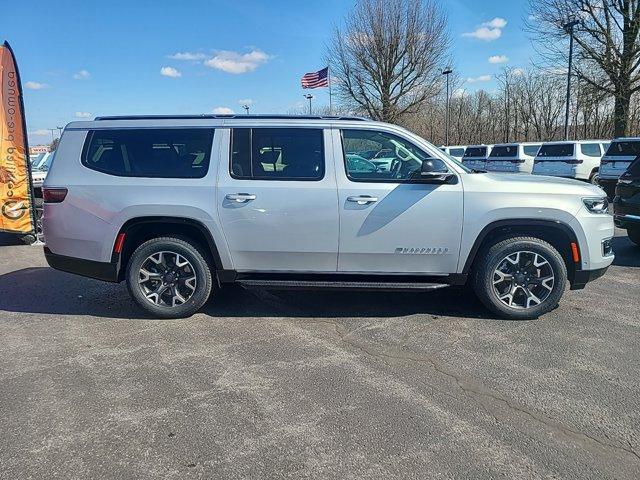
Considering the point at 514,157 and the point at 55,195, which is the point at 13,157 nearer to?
the point at 55,195

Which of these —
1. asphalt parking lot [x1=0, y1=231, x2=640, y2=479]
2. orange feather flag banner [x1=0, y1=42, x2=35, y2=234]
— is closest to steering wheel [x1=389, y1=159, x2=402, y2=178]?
asphalt parking lot [x1=0, y1=231, x2=640, y2=479]

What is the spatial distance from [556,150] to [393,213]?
15840 mm

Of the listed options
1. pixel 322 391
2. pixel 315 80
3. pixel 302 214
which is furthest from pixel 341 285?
pixel 315 80

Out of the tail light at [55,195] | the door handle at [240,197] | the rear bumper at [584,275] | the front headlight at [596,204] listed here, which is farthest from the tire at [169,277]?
the front headlight at [596,204]

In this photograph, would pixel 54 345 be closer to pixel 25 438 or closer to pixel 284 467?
pixel 25 438

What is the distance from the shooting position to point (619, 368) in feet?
11.7

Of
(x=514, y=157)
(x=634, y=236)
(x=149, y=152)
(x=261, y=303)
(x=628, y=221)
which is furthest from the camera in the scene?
(x=514, y=157)

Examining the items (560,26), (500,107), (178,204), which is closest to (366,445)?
(178,204)

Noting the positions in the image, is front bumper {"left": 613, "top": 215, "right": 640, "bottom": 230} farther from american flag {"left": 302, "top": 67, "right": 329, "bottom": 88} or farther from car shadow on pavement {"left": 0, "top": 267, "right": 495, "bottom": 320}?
american flag {"left": 302, "top": 67, "right": 329, "bottom": 88}

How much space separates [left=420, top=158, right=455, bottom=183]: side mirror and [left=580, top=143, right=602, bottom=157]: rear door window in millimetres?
15453

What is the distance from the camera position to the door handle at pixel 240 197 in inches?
174

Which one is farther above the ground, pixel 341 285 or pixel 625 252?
pixel 341 285

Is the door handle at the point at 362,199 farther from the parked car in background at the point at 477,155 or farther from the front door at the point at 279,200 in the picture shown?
the parked car in background at the point at 477,155

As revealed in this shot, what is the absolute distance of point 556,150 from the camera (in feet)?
57.4
